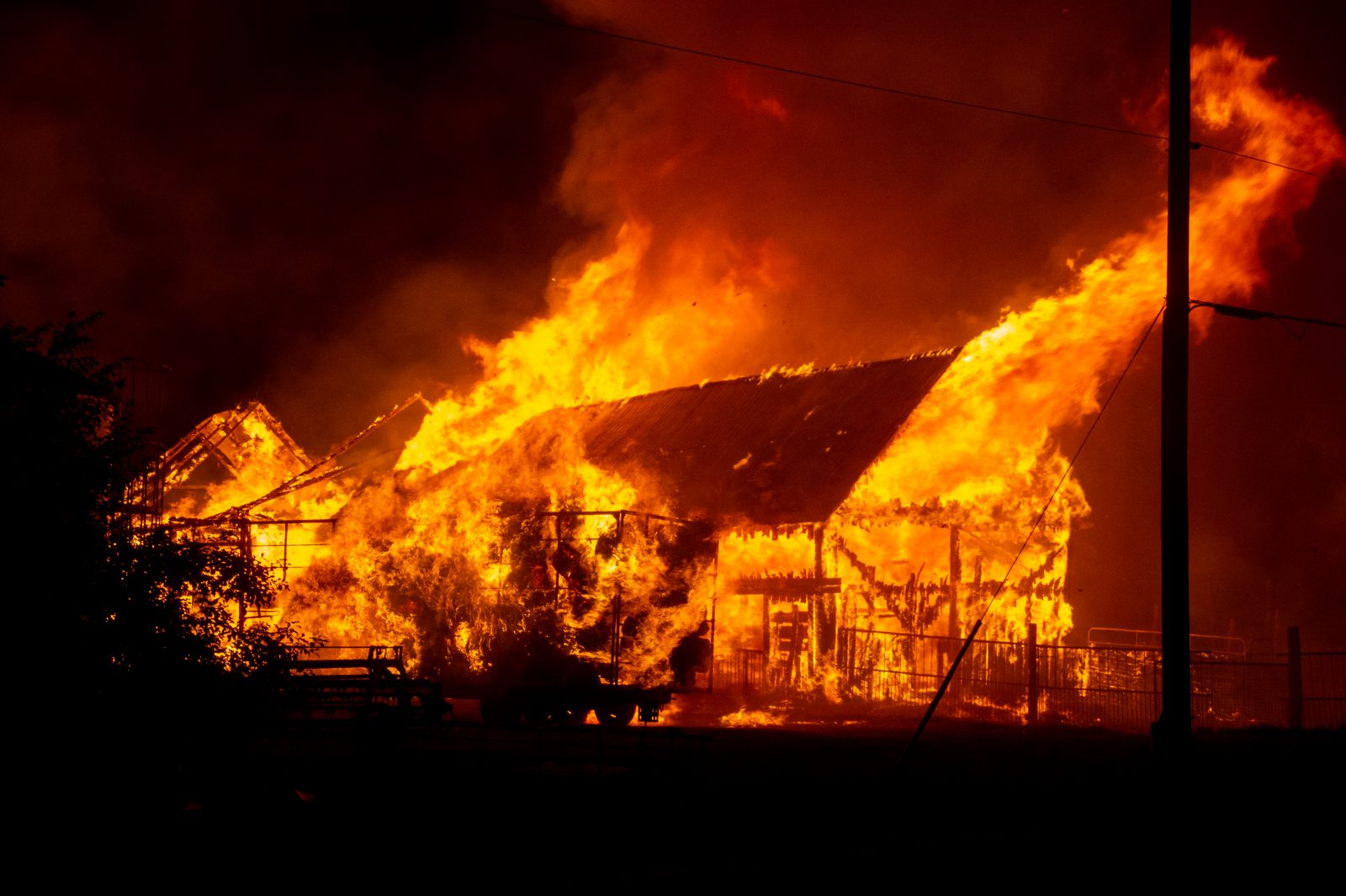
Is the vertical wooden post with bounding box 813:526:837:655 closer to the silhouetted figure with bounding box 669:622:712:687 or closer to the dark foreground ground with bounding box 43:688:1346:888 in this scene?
the silhouetted figure with bounding box 669:622:712:687

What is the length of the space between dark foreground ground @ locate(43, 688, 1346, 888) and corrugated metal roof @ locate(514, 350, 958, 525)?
821cm

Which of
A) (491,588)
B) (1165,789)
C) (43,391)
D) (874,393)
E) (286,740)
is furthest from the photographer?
(874,393)

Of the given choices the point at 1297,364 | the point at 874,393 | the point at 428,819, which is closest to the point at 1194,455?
the point at 1297,364

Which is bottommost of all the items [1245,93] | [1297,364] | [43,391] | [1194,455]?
[43,391]

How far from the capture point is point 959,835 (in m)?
9.79

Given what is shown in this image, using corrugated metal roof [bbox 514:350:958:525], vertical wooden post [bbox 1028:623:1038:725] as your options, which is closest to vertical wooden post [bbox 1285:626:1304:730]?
vertical wooden post [bbox 1028:623:1038:725]

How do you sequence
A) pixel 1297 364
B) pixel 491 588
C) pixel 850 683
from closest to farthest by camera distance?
pixel 491 588 < pixel 850 683 < pixel 1297 364

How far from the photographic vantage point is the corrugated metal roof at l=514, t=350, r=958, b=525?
74.3 ft

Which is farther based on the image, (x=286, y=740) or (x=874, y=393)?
(x=874, y=393)

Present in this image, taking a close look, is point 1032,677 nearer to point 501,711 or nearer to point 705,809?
point 501,711

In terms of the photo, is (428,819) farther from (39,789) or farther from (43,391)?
(43,391)

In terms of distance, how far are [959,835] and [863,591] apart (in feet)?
45.8

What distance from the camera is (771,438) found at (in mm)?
25234

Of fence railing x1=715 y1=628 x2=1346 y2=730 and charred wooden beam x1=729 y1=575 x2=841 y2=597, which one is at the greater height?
charred wooden beam x1=729 y1=575 x2=841 y2=597
